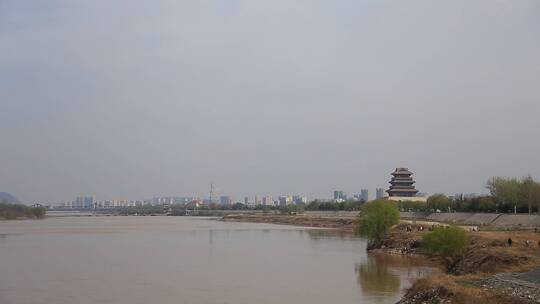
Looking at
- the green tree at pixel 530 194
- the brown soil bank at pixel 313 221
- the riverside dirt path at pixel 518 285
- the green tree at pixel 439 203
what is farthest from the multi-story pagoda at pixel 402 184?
the riverside dirt path at pixel 518 285

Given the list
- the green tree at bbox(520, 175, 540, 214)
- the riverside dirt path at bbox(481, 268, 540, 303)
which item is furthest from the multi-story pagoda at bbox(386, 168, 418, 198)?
the riverside dirt path at bbox(481, 268, 540, 303)

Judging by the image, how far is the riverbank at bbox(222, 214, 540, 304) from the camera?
54.6 ft

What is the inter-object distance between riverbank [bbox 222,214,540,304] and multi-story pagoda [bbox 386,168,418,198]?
56959mm

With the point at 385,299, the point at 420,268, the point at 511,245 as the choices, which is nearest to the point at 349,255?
the point at 420,268

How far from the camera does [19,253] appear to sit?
41.4m

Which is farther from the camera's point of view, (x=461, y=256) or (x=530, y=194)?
(x=530, y=194)

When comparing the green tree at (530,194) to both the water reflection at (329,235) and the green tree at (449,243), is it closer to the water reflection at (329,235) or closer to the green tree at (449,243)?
the water reflection at (329,235)

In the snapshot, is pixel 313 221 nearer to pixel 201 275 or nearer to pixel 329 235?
pixel 329 235

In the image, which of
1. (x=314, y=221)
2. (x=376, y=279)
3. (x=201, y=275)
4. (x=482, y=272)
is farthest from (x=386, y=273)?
(x=314, y=221)

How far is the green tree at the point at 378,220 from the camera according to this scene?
147ft

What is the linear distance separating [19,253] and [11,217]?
9995 cm

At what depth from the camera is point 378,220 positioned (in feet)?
148

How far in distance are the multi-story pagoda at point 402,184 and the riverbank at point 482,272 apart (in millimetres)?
56959

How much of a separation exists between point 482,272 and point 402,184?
7841cm
